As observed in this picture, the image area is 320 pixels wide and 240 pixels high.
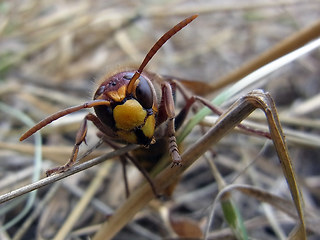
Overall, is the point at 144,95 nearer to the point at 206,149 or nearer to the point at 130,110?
the point at 130,110

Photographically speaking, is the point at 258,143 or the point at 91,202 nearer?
the point at 91,202

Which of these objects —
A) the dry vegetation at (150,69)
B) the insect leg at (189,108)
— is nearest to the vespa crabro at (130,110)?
the insect leg at (189,108)

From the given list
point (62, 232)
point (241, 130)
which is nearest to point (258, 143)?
point (241, 130)

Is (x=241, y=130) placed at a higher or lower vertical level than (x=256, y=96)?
lower

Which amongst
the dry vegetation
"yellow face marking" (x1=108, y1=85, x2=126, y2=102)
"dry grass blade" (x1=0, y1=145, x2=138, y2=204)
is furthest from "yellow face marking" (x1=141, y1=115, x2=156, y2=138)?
the dry vegetation

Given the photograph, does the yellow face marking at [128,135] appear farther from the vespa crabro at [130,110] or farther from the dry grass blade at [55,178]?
the dry grass blade at [55,178]

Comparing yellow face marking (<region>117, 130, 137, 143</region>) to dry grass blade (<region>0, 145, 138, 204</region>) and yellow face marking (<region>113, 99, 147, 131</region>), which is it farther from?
dry grass blade (<region>0, 145, 138, 204</region>)

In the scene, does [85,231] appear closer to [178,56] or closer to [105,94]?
[105,94]

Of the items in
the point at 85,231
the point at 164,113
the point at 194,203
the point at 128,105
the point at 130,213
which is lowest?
the point at 194,203
